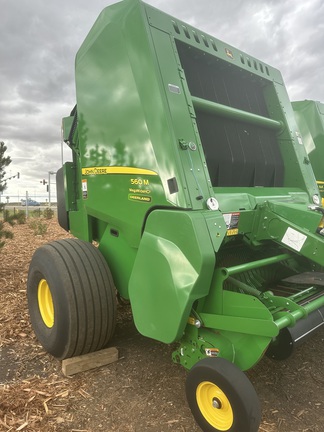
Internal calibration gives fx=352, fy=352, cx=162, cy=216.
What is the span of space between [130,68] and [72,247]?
1.44m

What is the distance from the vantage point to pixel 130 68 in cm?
249

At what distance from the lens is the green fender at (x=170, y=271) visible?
198 centimetres

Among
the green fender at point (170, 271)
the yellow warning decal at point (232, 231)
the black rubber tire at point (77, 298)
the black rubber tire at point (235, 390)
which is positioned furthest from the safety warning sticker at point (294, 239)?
the black rubber tire at point (77, 298)

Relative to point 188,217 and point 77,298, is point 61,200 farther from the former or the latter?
point 188,217

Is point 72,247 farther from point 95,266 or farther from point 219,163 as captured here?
point 219,163

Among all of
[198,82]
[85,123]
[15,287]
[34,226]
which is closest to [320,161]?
[198,82]

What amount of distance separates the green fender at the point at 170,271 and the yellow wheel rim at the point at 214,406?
32cm

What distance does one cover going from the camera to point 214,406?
6.12 ft

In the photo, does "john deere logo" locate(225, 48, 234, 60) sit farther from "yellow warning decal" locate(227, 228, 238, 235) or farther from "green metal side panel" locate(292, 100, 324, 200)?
"green metal side panel" locate(292, 100, 324, 200)

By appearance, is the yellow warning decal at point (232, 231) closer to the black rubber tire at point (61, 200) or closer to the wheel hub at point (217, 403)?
the wheel hub at point (217, 403)

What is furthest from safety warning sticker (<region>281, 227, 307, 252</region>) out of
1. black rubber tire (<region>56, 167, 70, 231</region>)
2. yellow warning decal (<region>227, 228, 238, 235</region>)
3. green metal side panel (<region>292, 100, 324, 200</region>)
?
green metal side panel (<region>292, 100, 324, 200</region>)

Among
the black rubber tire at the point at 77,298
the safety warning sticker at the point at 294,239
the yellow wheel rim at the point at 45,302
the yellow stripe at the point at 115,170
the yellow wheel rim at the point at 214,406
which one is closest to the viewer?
the yellow wheel rim at the point at 214,406

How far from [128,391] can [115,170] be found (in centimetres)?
158

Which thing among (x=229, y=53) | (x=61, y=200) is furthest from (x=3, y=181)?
(x=229, y=53)
